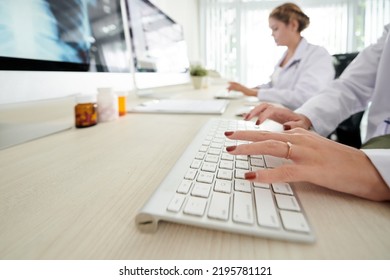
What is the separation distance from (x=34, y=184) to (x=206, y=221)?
0.75 ft

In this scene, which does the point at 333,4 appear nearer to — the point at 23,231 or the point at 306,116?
the point at 306,116

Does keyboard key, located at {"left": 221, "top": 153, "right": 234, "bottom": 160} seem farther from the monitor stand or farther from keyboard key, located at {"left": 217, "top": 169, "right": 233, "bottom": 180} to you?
the monitor stand

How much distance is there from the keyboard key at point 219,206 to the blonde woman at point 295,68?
1.05m

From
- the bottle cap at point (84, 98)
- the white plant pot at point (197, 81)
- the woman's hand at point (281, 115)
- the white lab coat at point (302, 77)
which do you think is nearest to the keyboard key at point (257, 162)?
the woman's hand at point (281, 115)

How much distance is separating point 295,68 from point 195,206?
1.48 metres

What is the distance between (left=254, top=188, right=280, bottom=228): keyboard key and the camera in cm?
18

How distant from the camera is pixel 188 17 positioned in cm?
294

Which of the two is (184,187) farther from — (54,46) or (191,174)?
(54,46)

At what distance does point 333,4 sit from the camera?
10.7 feet

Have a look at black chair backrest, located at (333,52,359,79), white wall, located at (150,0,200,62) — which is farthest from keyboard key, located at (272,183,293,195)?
white wall, located at (150,0,200,62)

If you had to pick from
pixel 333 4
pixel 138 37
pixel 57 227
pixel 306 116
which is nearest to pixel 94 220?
pixel 57 227

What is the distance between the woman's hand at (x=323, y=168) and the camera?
0.25 meters

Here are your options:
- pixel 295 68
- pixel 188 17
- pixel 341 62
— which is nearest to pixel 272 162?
pixel 295 68

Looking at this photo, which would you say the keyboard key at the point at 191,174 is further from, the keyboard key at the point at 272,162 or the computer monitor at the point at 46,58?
the computer monitor at the point at 46,58
